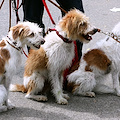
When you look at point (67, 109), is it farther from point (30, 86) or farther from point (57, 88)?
point (30, 86)

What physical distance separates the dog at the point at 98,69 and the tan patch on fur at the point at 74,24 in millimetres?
678

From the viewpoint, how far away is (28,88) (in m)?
4.69

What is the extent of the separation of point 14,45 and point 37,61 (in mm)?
619

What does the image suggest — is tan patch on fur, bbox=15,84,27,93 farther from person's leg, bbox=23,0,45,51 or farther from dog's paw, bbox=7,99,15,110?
person's leg, bbox=23,0,45,51

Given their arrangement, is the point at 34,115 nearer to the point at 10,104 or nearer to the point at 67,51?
the point at 10,104

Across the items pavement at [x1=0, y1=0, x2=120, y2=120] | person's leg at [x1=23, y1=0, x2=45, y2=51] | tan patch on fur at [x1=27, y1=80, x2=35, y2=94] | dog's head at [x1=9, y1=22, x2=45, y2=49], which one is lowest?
pavement at [x1=0, y1=0, x2=120, y2=120]

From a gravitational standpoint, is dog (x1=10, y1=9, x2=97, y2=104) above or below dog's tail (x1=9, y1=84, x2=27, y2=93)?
above

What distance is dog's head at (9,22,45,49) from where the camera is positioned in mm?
3918

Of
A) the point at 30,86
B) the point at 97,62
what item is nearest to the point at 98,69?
the point at 97,62

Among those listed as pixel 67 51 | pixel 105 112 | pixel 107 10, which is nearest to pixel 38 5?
pixel 67 51

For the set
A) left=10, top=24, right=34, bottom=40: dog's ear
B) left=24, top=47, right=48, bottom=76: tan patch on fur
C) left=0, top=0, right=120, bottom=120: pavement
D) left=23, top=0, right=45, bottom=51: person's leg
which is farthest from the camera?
left=23, top=0, right=45, bottom=51: person's leg

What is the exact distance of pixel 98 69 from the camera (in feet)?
15.8

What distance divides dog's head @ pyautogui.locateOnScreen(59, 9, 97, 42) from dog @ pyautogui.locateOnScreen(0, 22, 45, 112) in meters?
0.45

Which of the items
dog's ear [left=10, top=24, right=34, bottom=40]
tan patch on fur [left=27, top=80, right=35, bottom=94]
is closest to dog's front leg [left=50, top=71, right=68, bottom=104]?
tan patch on fur [left=27, top=80, right=35, bottom=94]
